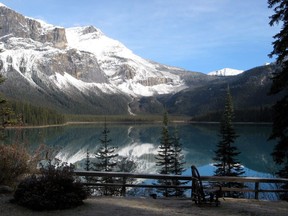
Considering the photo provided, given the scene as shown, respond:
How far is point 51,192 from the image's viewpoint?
10.7 m

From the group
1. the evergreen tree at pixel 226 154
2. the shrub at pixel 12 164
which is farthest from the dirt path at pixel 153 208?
the evergreen tree at pixel 226 154

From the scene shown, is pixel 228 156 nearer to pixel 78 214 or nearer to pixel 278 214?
pixel 278 214

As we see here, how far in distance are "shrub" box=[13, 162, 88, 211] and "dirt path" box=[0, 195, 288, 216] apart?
0.77 feet

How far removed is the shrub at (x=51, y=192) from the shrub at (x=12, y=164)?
6.30 ft

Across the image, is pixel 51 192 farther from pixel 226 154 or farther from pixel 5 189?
pixel 226 154

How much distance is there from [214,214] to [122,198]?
134 inches

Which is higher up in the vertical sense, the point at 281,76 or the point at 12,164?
the point at 281,76

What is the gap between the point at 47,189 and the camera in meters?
10.7

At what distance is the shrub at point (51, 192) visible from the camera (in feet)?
34.3

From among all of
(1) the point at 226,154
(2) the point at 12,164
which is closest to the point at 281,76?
(2) the point at 12,164

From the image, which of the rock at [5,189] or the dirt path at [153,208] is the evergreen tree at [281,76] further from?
the rock at [5,189]

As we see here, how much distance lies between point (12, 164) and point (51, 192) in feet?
9.26

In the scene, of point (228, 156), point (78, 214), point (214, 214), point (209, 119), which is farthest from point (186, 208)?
point (209, 119)

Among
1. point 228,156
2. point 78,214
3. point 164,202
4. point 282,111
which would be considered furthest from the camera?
point 228,156
